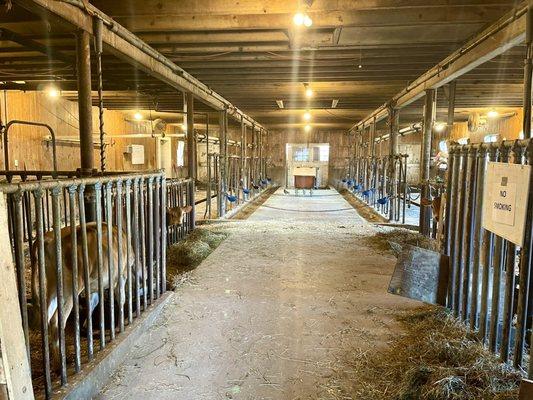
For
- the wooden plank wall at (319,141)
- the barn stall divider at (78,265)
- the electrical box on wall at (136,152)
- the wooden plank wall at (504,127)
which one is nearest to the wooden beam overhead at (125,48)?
the barn stall divider at (78,265)

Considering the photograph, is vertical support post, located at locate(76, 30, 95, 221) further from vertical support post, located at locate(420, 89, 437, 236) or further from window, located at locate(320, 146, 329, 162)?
window, located at locate(320, 146, 329, 162)

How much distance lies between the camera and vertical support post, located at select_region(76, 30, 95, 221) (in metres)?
3.52

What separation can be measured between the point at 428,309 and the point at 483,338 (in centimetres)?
64

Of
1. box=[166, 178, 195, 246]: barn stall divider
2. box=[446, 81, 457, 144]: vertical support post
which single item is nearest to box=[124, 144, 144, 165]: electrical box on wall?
box=[166, 178, 195, 246]: barn stall divider

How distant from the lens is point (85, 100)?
3592mm

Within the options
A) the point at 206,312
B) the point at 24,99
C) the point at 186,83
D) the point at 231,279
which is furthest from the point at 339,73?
the point at 24,99

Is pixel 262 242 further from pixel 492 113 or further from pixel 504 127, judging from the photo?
pixel 504 127

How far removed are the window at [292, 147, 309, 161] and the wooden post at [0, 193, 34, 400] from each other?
18.0 m

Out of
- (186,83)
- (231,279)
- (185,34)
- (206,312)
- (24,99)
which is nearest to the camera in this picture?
(206,312)

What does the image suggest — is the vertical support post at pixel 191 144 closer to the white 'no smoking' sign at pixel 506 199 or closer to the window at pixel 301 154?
the white 'no smoking' sign at pixel 506 199

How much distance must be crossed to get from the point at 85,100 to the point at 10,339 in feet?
8.91

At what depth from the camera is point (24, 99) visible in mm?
9023

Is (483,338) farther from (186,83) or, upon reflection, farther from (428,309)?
(186,83)

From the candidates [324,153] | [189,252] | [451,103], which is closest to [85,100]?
[189,252]
